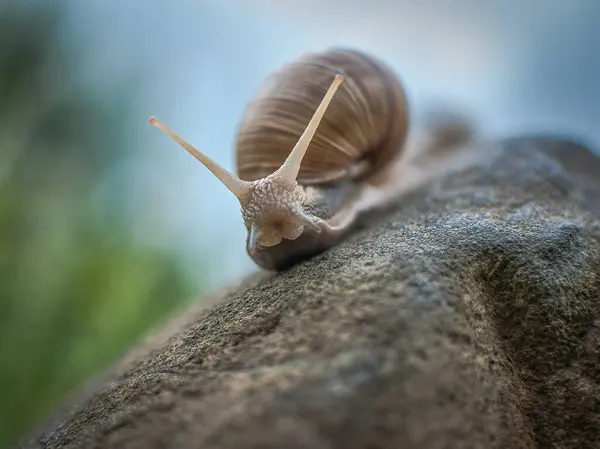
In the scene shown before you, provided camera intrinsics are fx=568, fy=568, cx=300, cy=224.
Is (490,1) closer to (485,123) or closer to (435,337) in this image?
(485,123)

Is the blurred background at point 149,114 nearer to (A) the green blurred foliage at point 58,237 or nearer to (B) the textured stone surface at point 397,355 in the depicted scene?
(A) the green blurred foliage at point 58,237

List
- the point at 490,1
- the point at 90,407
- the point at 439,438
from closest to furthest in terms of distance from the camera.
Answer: the point at 439,438, the point at 90,407, the point at 490,1

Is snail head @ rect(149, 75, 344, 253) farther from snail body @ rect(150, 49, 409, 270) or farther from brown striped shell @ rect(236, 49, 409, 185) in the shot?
brown striped shell @ rect(236, 49, 409, 185)

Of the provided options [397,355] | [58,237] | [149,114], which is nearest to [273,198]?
[397,355]

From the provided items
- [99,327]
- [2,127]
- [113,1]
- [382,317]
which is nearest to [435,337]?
[382,317]

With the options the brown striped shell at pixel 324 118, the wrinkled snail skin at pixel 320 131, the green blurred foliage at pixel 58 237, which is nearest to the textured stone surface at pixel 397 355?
the wrinkled snail skin at pixel 320 131

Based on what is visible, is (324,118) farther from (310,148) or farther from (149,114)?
(149,114)
